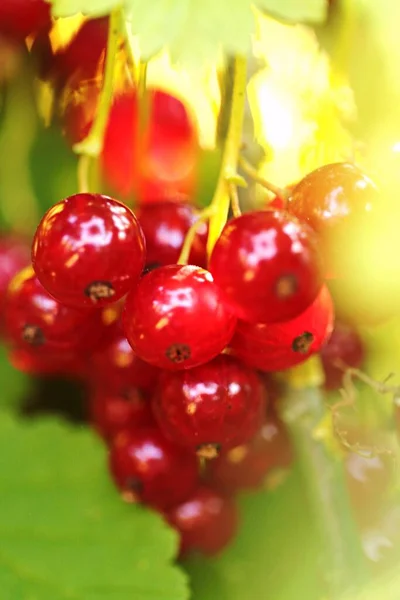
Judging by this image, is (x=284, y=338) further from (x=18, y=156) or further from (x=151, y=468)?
(x=18, y=156)

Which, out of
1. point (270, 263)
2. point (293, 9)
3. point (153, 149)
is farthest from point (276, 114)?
point (270, 263)

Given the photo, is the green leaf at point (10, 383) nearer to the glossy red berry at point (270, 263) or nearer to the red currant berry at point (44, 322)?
the red currant berry at point (44, 322)

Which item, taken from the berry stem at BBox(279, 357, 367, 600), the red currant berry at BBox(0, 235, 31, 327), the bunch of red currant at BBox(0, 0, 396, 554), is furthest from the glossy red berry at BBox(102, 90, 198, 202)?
the berry stem at BBox(279, 357, 367, 600)

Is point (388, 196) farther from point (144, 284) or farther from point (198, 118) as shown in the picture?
point (198, 118)

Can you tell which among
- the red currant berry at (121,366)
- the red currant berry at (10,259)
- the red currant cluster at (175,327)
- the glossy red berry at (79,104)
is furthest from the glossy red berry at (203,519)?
the glossy red berry at (79,104)

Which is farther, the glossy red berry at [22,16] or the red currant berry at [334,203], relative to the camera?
the glossy red berry at [22,16]

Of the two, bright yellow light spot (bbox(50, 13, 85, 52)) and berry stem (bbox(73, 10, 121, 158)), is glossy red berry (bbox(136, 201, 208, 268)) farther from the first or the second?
bright yellow light spot (bbox(50, 13, 85, 52))

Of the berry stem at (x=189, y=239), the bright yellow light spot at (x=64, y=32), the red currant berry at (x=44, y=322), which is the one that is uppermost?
the berry stem at (x=189, y=239)

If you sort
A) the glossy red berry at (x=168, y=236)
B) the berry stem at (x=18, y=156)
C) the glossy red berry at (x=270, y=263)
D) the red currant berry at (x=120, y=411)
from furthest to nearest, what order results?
1. the berry stem at (x=18, y=156)
2. the red currant berry at (x=120, y=411)
3. the glossy red berry at (x=168, y=236)
4. the glossy red berry at (x=270, y=263)
